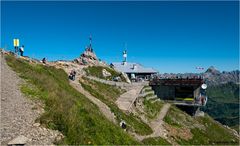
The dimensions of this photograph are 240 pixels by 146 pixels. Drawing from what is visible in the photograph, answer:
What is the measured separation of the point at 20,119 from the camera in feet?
60.7

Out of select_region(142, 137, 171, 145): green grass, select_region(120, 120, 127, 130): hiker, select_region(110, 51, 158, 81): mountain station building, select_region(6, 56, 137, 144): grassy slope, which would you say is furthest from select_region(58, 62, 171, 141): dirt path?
select_region(110, 51, 158, 81): mountain station building

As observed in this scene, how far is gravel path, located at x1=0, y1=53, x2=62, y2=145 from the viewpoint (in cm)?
1650

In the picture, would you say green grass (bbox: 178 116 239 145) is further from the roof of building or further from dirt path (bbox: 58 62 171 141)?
the roof of building

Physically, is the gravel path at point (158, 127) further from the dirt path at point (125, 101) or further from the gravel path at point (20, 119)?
the gravel path at point (20, 119)

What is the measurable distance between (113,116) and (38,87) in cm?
1395

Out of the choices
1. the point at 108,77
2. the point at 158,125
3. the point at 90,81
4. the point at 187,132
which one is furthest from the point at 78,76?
the point at 187,132

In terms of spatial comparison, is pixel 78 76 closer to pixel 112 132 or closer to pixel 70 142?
pixel 112 132

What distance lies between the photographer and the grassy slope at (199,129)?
163 feet

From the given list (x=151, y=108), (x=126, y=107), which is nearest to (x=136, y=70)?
(x=151, y=108)

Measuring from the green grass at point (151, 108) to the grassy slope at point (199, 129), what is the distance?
222 centimetres

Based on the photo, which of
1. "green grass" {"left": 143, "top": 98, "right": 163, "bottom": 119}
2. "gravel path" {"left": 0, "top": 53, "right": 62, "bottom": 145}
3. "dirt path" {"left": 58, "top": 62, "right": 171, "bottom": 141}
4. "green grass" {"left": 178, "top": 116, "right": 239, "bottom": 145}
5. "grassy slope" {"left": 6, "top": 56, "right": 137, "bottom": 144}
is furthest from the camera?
"green grass" {"left": 143, "top": 98, "right": 163, "bottom": 119}

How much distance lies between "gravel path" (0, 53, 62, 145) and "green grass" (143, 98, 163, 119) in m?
30.9

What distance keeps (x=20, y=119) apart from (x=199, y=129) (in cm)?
4354

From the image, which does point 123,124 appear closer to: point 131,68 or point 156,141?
point 156,141
